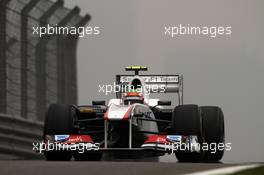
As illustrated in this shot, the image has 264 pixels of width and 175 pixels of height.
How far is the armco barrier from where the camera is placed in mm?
16266

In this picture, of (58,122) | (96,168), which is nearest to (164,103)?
(58,122)

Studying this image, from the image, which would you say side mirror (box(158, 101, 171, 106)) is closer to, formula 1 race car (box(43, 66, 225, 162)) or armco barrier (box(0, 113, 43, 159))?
formula 1 race car (box(43, 66, 225, 162))

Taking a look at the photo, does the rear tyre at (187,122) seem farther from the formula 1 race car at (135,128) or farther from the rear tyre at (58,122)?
the rear tyre at (58,122)

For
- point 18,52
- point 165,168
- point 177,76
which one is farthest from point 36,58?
point 165,168

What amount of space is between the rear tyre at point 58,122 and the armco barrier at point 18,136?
4.51 ft

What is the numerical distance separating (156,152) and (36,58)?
264 cm

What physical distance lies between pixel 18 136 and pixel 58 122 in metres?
1.75

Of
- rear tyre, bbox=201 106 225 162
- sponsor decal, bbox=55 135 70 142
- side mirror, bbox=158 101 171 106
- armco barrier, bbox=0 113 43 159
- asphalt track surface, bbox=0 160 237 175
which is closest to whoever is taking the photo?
asphalt track surface, bbox=0 160 237 175

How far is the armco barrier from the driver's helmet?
156cm

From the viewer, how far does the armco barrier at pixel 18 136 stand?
1627cm

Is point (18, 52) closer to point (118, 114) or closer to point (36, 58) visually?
point (36, 58)

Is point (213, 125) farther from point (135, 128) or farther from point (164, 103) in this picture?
point (135, 128)

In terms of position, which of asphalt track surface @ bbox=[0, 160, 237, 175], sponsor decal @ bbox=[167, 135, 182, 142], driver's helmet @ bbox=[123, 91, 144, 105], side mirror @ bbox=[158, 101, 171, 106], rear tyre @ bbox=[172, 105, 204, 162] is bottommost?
asphalt track surface @ bbox=[0, 160, 237, 175]

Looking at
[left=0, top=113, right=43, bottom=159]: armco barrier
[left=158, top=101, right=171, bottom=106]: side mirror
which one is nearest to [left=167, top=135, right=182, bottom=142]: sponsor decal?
[left=158, top=101, right=171, bottom=106]: side mirror
